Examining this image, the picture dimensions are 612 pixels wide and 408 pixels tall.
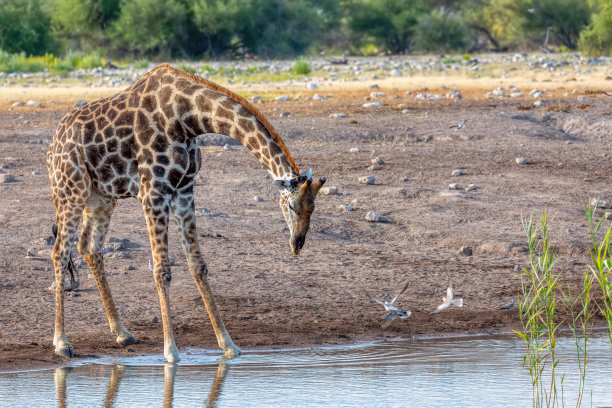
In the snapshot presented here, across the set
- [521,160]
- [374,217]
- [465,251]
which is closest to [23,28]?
[521,160]

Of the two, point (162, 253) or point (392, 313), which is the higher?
point (162, 253)

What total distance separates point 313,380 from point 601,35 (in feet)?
78.2

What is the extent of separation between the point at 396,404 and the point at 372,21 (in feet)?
112

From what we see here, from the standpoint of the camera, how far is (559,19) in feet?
122

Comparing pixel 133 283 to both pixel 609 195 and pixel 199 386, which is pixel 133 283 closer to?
pixel 199 386

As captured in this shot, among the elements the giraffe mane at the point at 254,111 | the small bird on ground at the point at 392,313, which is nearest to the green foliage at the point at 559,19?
the small bird on ground at the point at 392,313

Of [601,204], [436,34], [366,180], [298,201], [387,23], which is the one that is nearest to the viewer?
[298,201]

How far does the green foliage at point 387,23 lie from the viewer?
1481 inches

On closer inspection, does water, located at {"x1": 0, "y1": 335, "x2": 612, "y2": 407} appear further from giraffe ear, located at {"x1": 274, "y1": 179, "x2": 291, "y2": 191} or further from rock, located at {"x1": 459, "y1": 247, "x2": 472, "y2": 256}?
rock, located at {"x1": 459, "y1": 247, "x2": 472, "y2": 256}

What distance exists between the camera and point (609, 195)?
10375 mm

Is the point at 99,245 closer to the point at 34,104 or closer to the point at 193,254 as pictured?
the point at 193,254

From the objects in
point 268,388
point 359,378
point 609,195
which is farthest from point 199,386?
point 609,195

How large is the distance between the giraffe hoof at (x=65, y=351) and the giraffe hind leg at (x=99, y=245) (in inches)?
14.1

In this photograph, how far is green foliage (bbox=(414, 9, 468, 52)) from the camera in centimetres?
3622
